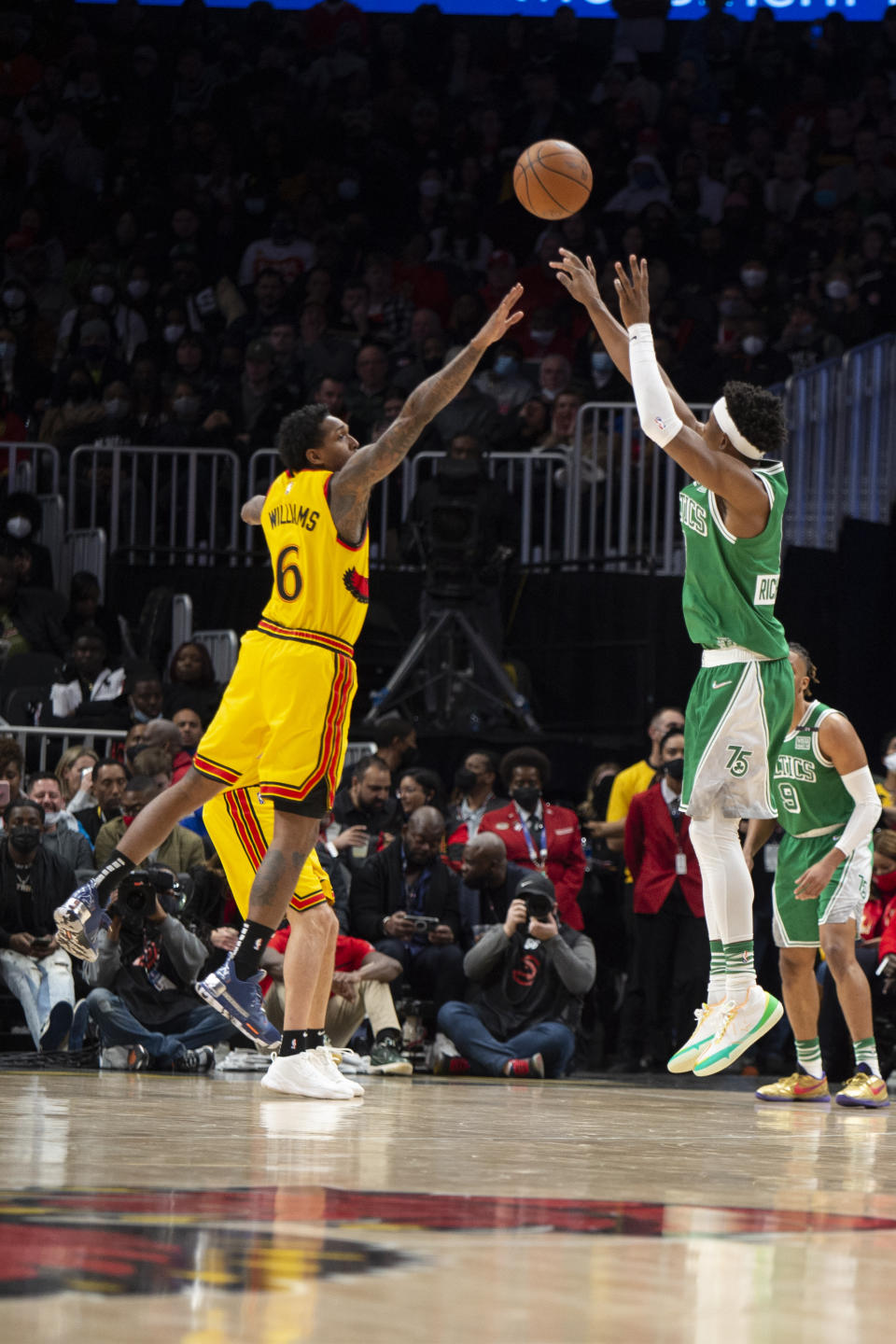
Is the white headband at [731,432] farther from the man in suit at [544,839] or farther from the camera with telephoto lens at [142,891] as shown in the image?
the man in suit at [544,839]

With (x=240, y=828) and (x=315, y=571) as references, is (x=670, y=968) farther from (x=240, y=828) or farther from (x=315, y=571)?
(x=315, y=571)

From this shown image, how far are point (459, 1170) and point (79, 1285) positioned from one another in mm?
1630

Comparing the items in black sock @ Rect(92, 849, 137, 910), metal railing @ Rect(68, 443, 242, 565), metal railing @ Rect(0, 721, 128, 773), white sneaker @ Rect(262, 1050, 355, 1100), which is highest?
metal railing @ Rect(68, 443, 242, 565)

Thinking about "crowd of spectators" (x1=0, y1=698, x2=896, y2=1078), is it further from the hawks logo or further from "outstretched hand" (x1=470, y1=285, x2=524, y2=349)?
"outstretched hand" (x1=470, y1=285, x2=524, y2=349)

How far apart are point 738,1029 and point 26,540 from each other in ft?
27.0

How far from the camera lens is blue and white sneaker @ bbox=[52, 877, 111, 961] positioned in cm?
646

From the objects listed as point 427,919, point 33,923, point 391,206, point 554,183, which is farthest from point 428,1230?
point 391,206

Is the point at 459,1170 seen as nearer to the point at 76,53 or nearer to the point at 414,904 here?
the point at 414,904

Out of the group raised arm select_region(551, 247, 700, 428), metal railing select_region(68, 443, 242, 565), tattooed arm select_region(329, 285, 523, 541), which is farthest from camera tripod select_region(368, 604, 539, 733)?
tattooed arm select_region(329, 285, 523, 541)

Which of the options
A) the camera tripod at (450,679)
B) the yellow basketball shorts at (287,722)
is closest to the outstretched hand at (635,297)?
the yellow basketball shorts at (287,722)

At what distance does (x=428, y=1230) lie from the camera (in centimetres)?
320

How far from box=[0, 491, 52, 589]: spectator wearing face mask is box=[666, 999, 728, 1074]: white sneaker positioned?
7.82 metres

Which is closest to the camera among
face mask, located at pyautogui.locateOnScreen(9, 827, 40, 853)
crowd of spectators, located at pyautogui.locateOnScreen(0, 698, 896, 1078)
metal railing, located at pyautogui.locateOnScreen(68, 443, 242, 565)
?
crowd of spectators, located at pyautogui.locateOnScreen(0, 698, 896, 1078)

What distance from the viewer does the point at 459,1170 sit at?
414 cm
